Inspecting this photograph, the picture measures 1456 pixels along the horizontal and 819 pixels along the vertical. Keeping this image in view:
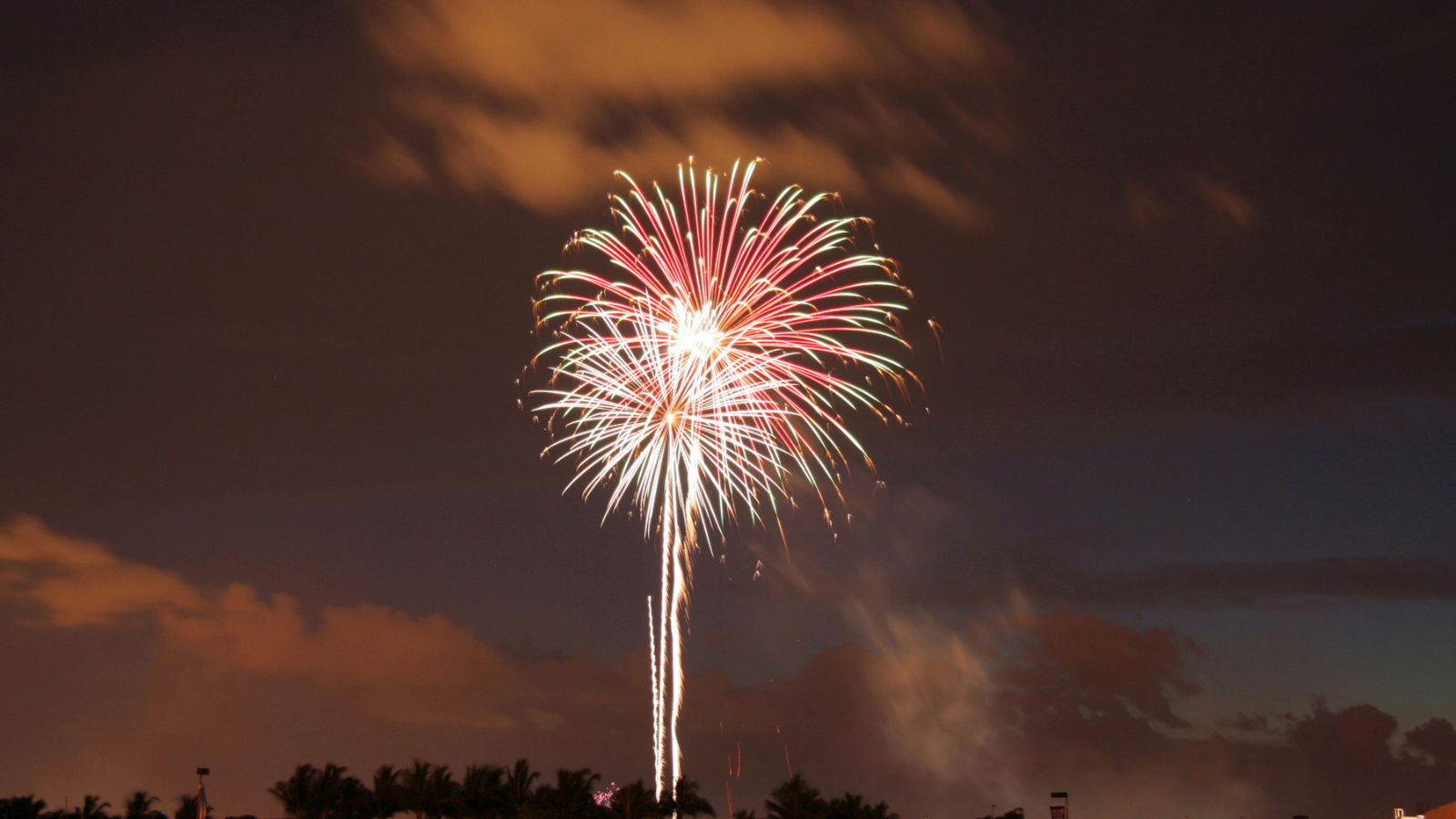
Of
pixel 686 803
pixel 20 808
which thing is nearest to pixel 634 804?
pixel 686 803

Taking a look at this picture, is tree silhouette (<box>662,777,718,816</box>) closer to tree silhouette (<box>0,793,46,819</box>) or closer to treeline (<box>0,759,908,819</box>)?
treeline (<box>0,759,908,819</box>)

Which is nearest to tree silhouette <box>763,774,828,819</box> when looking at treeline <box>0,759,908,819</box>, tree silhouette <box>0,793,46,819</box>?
treeline <box>0,759,908,819</box>

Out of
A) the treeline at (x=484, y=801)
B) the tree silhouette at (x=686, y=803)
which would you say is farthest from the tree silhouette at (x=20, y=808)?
the tree silhouette at (x=686, y=803)

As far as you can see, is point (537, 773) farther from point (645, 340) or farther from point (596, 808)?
point (645, 340)

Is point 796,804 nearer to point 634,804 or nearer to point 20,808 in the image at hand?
point 634,804

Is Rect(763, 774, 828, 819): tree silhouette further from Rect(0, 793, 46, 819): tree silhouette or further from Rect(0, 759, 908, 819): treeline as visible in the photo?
Rect(0, 793, 46, 819): tree silhouette

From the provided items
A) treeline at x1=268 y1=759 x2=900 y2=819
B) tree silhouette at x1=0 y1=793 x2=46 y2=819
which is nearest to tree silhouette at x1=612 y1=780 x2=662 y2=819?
treeline at x1=268 y1=759 x2=900 y2=819

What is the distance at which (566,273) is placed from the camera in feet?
172

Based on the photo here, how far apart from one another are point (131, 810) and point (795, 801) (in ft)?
138

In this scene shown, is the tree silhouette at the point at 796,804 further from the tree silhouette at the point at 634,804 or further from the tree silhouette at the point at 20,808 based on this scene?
the tree silhouette at the point at 20,808

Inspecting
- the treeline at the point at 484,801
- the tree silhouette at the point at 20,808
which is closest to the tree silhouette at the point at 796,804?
the treeline at the point at 484,801

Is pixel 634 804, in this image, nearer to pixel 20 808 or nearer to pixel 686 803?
pixel 686 803

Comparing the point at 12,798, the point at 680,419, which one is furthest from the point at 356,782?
the point at 680,419

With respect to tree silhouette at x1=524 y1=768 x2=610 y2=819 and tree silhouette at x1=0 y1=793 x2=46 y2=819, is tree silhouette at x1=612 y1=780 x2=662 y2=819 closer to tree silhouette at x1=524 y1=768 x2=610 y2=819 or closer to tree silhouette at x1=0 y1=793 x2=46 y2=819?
tree silhouette at x1=524 y1=768 x2=610 y2=819
